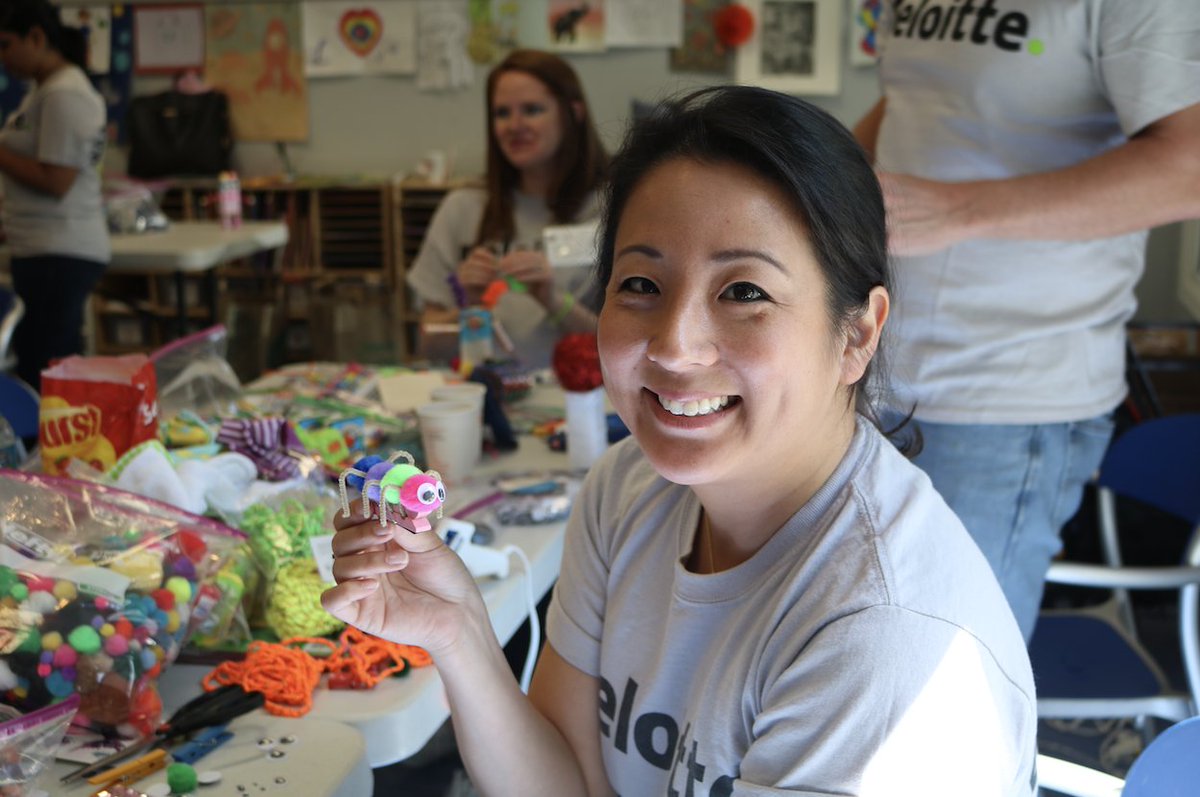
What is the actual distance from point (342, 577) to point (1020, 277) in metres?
1.01

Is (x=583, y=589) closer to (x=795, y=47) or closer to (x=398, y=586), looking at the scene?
(x=398, y=586)

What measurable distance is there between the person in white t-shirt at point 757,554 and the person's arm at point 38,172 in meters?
3.01

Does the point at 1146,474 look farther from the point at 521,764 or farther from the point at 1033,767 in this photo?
the point at 521,764

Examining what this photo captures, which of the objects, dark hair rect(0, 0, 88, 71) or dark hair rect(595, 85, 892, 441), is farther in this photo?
dark hair rect(0, 0, 88, 71)

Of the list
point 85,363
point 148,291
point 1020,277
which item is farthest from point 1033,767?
point 148,291

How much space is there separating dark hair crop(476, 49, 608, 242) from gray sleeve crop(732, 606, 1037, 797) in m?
2.16

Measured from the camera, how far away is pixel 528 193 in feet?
9.95

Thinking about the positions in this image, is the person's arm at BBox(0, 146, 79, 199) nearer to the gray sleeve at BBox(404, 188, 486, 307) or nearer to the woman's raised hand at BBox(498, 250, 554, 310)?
the gray sleeve at BBox(404, 188, 486, 307)

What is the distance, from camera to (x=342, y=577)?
103 centimetres

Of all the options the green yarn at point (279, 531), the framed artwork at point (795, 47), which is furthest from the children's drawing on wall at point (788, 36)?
the green yarn at point (279, 531)

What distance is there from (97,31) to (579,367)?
512 cm

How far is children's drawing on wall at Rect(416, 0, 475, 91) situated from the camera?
18.2ft

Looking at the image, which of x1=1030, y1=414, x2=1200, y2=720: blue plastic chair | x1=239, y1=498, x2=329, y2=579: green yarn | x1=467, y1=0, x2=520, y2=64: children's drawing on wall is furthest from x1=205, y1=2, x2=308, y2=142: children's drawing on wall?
x1=239, y1=498, x2=329, y2=579: green yarn

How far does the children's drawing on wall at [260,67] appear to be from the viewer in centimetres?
579
